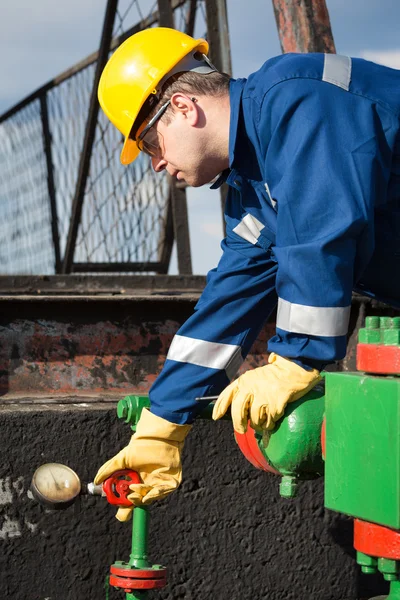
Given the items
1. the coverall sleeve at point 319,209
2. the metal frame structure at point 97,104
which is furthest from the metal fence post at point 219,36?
the coverall sleeve at point 319,209

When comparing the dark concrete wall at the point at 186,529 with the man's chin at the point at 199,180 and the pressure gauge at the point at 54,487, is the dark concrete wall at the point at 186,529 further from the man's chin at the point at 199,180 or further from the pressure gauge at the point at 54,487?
the man's chin at the point at 199,180

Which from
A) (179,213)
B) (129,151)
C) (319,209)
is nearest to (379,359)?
(319,209)

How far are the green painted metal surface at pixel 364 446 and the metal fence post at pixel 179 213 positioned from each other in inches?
134

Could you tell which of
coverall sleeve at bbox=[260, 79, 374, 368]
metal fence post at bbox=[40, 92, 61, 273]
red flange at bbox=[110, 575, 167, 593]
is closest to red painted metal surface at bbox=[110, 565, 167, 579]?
red flange at bbox=[110, 575, 167, 593]

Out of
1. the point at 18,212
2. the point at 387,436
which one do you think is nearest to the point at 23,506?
the point at 387,436

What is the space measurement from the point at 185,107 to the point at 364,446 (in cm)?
108

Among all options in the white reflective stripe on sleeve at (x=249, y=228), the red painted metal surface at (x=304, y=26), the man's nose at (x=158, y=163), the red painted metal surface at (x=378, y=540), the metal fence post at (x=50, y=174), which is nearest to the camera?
the red painted metal surface at (x=378, y=540)

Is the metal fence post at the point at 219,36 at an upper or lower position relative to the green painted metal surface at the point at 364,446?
upper

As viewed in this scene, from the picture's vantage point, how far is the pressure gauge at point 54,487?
219 cm

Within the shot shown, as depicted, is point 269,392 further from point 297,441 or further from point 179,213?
point 179,213

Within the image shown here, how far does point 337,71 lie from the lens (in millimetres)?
2166

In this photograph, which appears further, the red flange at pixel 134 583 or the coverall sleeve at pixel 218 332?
the coverall sleeve at pixel 218 332

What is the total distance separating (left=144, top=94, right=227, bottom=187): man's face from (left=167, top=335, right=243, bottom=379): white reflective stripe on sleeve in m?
0.47

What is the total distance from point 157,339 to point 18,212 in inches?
207
